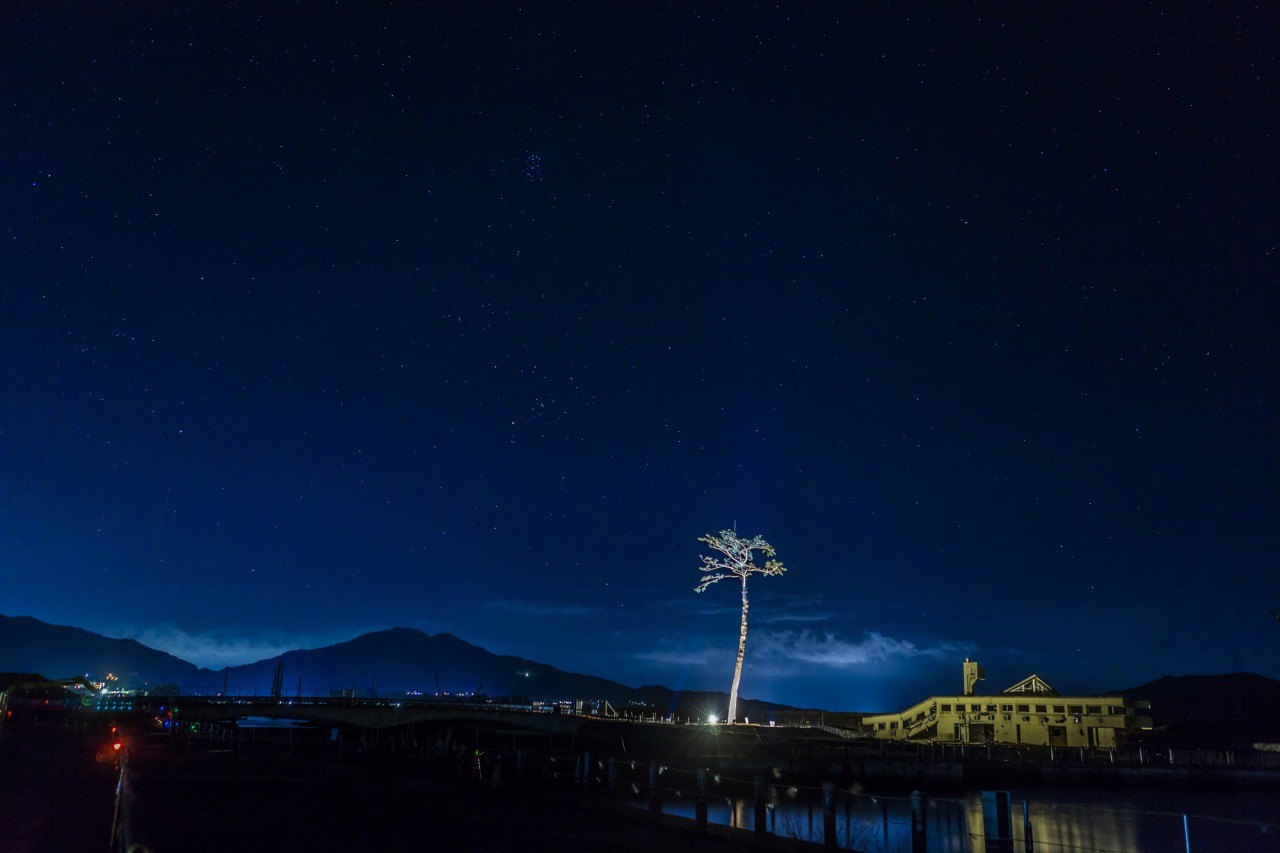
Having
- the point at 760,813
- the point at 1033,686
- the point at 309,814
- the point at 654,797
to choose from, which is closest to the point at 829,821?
the point at 760,813

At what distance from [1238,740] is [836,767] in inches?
5480

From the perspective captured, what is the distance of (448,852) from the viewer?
19.6 m

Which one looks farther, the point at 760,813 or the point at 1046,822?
the point at 1046,822

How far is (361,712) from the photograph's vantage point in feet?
320

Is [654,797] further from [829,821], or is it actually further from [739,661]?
[739,661]

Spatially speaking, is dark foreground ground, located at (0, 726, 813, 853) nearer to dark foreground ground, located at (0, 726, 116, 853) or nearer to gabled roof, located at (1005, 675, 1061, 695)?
dark foreground ground, located at (0, 726, 116, 853)

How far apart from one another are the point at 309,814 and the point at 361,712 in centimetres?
7642

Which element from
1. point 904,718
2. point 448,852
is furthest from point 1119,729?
point 448,852

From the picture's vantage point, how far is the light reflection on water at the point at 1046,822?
45.8 metres

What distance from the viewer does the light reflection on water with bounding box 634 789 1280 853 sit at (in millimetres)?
45812

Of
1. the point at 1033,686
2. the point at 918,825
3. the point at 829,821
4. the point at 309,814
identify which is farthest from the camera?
the point at 1033,686

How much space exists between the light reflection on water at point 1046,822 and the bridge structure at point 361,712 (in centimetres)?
3392

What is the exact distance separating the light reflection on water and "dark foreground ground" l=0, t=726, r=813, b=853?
1345 centimetres

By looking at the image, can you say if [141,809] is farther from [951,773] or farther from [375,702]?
[375,702]
